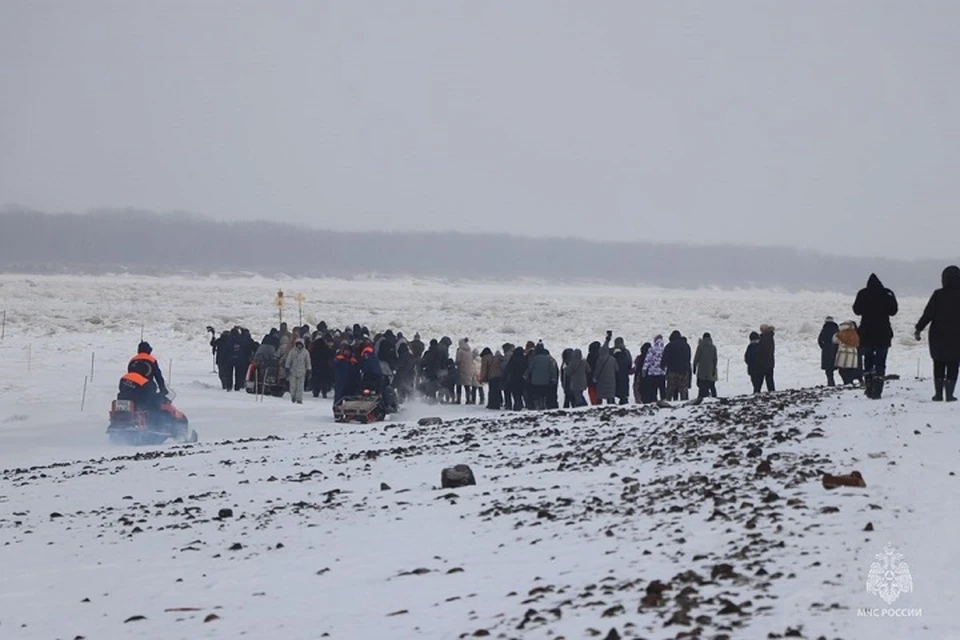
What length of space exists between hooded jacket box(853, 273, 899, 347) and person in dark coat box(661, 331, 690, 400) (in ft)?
32.0

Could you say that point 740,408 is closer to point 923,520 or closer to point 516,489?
point 516,489

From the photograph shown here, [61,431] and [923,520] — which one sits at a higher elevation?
[923,520]

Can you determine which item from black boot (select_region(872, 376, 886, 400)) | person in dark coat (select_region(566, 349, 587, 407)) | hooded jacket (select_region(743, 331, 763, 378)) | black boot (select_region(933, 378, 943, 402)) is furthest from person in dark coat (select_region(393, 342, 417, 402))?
black boot (select_region(933, 378, 943, 402))

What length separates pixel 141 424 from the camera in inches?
926

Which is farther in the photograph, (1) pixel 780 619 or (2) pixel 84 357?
(2) pixel 84 357

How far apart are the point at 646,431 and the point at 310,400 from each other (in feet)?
65.0

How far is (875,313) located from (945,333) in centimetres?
177

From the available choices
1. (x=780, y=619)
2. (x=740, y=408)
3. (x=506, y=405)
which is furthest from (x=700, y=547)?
(x=506, y=405)

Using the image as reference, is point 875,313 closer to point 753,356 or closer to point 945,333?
point 945,333

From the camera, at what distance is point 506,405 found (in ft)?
106

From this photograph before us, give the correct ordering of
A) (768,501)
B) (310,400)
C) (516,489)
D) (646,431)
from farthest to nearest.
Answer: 1. (310,400)
2. (646,431)
3. (516,489)
4. (768,501)

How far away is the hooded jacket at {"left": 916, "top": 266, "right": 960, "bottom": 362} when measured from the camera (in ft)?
52.6

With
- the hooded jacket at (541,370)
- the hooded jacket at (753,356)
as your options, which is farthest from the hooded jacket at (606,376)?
the hooded jacket at (753,356)

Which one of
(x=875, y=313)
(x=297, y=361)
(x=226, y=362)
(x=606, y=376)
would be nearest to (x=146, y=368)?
(x=297, y=361)
